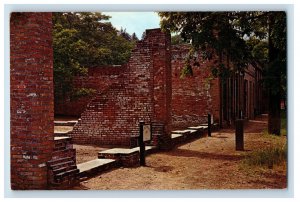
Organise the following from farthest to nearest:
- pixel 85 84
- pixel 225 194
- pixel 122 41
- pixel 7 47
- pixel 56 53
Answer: pixel 122 41 < pixel 85 84 < pixel 56 53 < pixel 225 194 < pixel 7 47

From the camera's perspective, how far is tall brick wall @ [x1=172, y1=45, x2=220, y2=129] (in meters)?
19.2

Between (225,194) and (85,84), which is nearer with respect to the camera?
(225,194)

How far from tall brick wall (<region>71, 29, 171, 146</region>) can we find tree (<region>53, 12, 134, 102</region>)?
7.88 metres

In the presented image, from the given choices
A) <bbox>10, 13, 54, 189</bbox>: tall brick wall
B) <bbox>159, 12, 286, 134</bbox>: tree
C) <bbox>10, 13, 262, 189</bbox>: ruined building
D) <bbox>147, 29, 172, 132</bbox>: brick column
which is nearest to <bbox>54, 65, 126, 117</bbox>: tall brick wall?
<bbox>10, 13, 262, 189</bbox>: ruined building

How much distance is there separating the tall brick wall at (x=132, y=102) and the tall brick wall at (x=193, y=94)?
273 inches

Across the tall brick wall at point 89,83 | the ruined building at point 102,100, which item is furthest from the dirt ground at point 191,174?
the tall brick wall at point 89,83

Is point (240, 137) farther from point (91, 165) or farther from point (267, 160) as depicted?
point (91, 165)

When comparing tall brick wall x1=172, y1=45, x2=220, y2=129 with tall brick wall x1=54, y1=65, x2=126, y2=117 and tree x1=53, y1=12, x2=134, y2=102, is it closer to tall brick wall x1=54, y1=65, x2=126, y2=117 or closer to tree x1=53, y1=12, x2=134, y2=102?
tree x1=53, y1=12, x2=134, y2=102

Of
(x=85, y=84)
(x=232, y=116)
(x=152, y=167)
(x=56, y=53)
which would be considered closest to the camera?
(x=152, y=167)

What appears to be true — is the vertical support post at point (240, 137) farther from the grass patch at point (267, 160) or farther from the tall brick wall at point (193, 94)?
the tall brick wall at point (193, 94)

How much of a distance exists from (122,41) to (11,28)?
3275 cm

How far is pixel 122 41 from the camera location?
38625 millimetres
